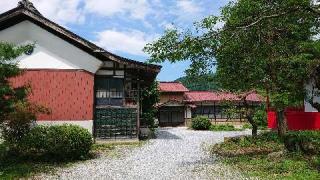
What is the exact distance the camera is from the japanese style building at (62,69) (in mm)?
21594

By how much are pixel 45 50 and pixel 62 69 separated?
51.1 inches

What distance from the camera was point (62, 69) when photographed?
22.1 m

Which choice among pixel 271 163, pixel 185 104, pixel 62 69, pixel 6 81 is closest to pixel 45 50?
pixel 62 69

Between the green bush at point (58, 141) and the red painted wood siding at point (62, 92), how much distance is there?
5.28 metres

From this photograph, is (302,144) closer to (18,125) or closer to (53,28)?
(18,125)

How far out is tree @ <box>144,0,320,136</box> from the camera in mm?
14664

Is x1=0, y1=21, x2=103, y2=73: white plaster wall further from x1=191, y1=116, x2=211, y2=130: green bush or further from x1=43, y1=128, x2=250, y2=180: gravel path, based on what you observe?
x1=191, y1=116, x2=211, y2=130: green bush

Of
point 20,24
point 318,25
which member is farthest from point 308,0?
point 20,24

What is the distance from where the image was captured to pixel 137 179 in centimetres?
1305

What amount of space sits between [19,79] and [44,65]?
60.0 inches

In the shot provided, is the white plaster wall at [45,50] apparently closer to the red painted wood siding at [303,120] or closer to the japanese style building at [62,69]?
the japanese style building at [62,69]

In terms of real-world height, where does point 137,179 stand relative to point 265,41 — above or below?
below

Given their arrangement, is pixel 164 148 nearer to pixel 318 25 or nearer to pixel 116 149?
pixel 116 149

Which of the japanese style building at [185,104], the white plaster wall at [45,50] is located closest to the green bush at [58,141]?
the white plaster wall at [45,50]
